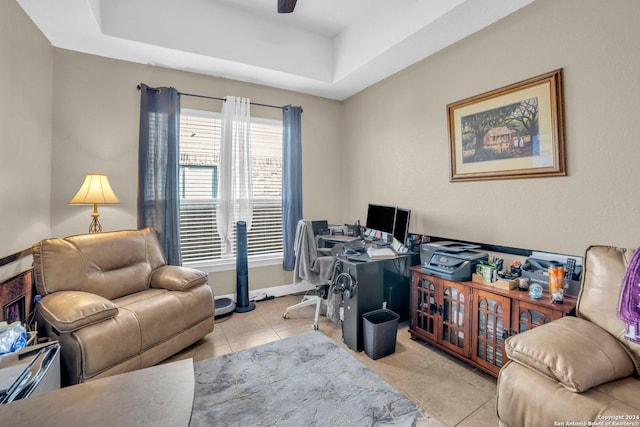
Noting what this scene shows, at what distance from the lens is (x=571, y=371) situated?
1.17 m

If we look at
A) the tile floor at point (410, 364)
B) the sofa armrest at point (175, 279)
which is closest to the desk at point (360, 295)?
the tile floor at point (410, 364)

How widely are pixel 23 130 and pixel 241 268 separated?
2.20 metres

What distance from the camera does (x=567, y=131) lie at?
1.92 m

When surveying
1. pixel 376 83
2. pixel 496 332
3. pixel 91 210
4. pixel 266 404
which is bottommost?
pixel 266 404

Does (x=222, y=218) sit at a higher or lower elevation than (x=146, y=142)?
lower

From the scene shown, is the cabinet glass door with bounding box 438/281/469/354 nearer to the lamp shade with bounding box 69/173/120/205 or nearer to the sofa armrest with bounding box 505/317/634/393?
the sofa armrest with bounding box 505/317/634/393

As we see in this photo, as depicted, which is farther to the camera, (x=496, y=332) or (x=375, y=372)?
(x=375, y=372)

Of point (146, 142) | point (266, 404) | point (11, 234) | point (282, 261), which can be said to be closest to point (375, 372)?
point (266, 404)

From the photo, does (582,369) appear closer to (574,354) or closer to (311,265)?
(574,354)

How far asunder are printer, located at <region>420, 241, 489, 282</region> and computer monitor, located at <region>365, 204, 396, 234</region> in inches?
19.4

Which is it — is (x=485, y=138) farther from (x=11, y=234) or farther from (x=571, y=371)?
(x=11, y=234)

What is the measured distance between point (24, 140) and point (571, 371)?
3679mm

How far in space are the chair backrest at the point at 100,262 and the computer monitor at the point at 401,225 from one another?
233cm

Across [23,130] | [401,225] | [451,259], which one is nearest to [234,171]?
[23,130]
